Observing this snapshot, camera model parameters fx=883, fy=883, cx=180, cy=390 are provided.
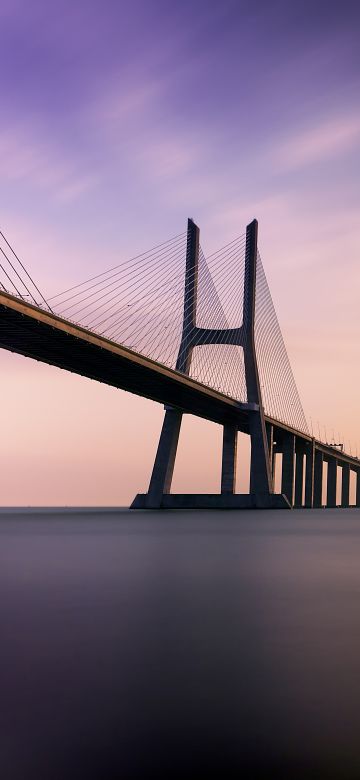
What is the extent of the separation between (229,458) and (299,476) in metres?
25.8

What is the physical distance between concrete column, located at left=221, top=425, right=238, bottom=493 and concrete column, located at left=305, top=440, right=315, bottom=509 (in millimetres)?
20782

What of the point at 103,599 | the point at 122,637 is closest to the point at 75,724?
the point at 122,637

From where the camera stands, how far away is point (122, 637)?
8039 millimetres

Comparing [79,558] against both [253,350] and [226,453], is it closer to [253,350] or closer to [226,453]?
[253,350]

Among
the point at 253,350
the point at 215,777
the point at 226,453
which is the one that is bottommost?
the point at 215,777

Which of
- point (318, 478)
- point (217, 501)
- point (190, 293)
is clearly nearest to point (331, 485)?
point (318, 478)

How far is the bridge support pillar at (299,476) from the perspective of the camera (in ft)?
268

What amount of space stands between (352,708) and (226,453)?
55.3 m

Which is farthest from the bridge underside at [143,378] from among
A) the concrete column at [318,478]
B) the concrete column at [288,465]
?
the concrete column at [318,478]

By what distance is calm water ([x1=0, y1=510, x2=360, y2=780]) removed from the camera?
4.33 meters

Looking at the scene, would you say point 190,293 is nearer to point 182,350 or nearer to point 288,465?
point 182,350

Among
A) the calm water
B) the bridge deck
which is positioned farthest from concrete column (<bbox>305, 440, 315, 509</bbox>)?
the calm water

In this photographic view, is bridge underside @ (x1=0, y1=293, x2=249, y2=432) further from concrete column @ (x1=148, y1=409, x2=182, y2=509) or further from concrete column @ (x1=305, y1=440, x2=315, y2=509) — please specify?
concrete column @ (x1=305, y1=440, x2=315, y2=509)

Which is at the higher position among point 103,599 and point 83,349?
point 83,349
